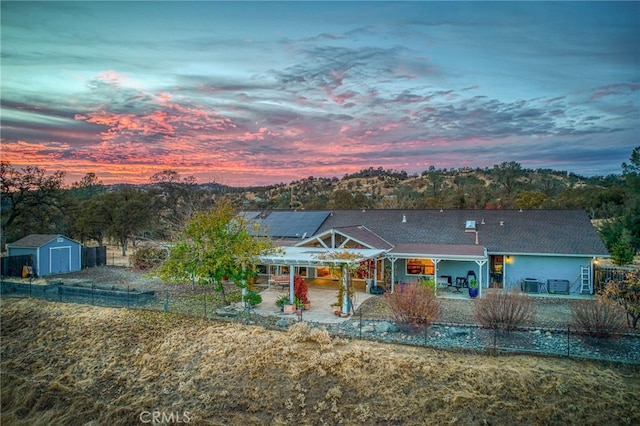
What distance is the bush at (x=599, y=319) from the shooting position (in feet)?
41.1

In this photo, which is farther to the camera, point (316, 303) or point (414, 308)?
point (316, 303)

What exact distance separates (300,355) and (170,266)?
7279mm

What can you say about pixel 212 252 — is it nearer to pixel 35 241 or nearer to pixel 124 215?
pixel 35 241

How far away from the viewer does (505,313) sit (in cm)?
1339

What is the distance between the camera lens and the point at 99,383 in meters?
13.2

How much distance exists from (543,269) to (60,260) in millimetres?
29042

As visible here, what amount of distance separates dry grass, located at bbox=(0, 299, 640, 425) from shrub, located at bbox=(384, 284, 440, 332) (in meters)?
1.76

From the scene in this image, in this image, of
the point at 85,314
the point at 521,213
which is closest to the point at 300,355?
the point at 85,314

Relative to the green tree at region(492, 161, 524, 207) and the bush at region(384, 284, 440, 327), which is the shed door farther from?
the green tree at region(492, 161, 524, 207)

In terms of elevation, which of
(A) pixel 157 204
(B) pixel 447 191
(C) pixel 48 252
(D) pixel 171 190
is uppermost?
(B) pixel 447 191

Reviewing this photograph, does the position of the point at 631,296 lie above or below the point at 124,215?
below

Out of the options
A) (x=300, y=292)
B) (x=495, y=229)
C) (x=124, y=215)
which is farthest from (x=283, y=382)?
(x=124, y=215)

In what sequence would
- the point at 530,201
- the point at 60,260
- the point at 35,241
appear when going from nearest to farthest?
the point at 35,241, the point at 60,260, the point at 530,201

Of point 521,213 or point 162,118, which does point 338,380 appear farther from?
point 162,118
